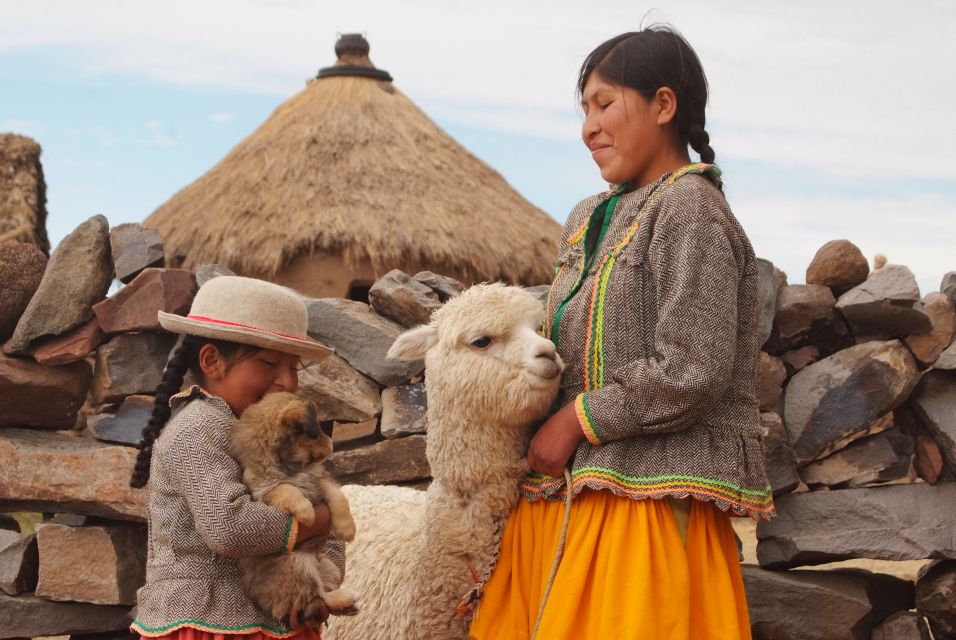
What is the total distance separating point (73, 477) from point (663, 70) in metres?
2.77

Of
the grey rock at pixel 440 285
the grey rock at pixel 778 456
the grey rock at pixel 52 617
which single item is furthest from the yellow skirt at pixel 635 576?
the grey rock at pixel 52 617

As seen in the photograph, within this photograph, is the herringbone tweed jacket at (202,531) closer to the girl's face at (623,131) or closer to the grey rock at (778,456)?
the girl's face at (623,131)

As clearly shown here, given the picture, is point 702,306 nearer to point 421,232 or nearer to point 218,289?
point 218,289

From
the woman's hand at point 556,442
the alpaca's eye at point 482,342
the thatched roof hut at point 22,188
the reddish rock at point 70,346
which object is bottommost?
the woman's hand at point 556,442

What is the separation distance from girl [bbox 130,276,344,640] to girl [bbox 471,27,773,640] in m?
0.55

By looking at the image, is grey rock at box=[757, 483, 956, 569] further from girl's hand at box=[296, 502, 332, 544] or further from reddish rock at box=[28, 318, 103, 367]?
reddish rock at box=[28, 318, 103, 367]

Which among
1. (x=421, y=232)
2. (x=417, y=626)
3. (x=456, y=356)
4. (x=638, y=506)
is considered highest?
(x=421, y=232)

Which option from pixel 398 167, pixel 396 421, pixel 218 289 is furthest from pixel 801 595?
pixel 398 167

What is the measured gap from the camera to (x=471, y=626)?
8.63 ft

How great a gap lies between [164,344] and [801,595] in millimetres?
2576

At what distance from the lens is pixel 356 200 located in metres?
10.4

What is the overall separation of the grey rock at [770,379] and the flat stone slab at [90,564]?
2444 mm

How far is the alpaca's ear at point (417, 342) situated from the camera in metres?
2.71

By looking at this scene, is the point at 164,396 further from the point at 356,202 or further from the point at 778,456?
the point at 356,202
